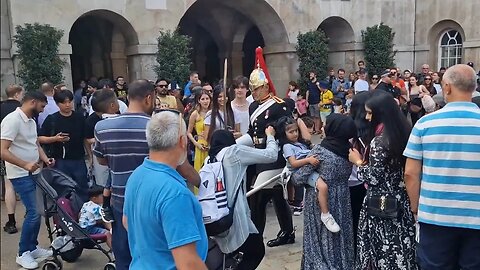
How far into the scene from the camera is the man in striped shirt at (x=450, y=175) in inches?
110

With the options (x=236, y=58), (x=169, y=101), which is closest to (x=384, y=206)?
(x=169, y=101)

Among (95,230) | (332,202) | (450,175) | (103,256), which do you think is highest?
(450,175)

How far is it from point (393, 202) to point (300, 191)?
77.9 inches

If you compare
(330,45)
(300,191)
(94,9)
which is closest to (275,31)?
(330,45)

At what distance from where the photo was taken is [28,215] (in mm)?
4879

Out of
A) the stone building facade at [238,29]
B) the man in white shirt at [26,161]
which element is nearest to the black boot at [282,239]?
the man in white shirt at [26,161]

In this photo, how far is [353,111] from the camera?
3.79 m

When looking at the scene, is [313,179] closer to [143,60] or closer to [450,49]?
[143,60]

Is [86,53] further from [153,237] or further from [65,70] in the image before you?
[153,237]

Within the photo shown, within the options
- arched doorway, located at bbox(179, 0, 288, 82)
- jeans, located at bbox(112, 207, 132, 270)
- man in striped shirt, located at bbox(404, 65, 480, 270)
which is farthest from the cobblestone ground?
arched doorway, located at bbox(179, 0, 288, 82)

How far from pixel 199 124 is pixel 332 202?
8.97 feet

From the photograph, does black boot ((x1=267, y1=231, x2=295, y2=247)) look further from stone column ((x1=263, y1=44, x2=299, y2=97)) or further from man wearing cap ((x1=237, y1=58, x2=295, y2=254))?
stone column ((x1=263, y1=44, x2=299, y2=97))

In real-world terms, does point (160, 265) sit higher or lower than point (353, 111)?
lower

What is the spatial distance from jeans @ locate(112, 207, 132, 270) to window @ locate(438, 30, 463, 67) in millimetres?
18781
